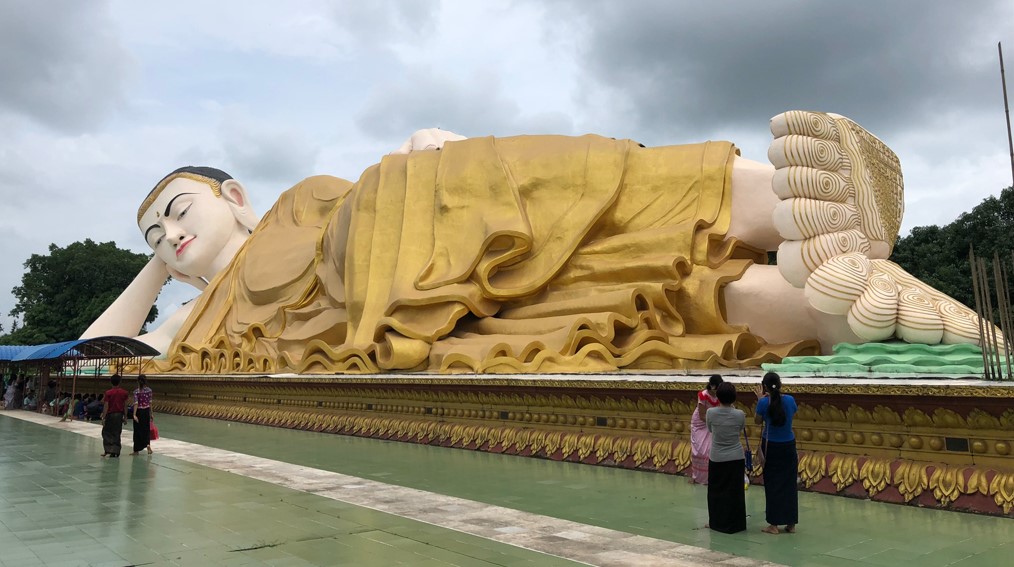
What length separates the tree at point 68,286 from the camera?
3198 centimetres

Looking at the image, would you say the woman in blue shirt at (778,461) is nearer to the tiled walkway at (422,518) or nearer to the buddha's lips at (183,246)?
the tiled walkway at (422,518)

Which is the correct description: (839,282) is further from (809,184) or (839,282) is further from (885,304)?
(809,184)

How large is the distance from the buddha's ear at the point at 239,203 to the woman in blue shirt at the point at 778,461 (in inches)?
633

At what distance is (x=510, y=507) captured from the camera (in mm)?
4582

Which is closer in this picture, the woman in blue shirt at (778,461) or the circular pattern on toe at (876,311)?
the woman in blue shirt at (778,461)

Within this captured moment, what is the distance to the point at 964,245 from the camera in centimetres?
1781

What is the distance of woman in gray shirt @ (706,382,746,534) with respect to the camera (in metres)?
3.83

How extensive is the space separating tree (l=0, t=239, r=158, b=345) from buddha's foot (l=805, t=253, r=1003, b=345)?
31.7 m

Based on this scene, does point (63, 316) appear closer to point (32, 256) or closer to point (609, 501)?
point (32, 256)

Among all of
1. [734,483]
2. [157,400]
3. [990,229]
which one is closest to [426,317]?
[734,483]

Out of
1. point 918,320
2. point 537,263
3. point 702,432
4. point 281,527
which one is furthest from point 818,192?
point 281,527

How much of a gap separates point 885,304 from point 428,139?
8749mm

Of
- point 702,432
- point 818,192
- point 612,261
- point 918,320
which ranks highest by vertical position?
point 818,192

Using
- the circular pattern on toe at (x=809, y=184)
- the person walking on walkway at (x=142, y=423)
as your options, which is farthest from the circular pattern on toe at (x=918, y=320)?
the person walking on walkway at (x=142, y=423)
